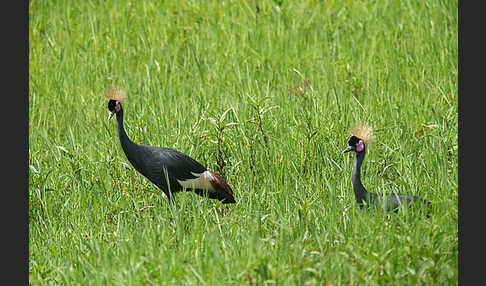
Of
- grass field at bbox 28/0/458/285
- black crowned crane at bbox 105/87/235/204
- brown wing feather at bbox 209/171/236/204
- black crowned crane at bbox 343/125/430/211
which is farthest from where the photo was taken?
brown wing feather at bbox 209/171/236/204

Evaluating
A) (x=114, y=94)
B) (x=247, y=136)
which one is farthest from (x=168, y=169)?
(x=247, y=136)

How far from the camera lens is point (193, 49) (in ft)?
24.8

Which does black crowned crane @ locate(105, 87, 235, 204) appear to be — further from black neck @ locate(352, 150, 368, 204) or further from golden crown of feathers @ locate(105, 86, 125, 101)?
black neck @ locate(352, 150, 368, 204)

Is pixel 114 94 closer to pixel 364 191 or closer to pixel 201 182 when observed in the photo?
pixel 201 182

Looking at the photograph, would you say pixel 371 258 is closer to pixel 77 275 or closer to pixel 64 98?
pixel 77 275

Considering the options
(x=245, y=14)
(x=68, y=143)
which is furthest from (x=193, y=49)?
(x=68, y=143)

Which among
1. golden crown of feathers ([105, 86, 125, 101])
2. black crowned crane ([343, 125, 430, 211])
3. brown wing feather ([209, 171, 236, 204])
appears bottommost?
brown wing feather ([209, 171, 236, 204])

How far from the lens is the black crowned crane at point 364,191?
441 centimetres

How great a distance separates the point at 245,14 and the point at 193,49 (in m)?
1.00

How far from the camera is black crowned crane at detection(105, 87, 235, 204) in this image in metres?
5.04

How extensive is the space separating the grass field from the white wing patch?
10 centimetres

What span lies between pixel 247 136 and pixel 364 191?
59.2 inches

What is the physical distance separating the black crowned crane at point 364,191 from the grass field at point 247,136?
8 centimetres

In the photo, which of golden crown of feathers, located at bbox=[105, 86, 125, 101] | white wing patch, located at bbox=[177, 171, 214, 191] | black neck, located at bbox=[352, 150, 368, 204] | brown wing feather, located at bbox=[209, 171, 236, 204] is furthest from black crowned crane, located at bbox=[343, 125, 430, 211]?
golden crown of feathers, located at bbox=[105, 86, 125, 101]
